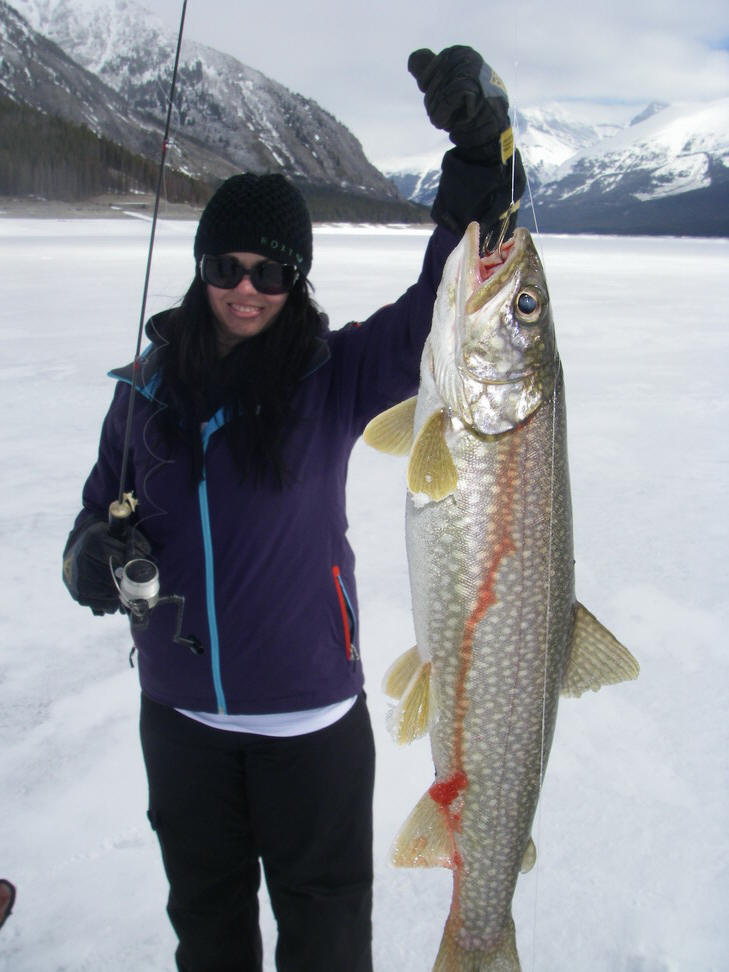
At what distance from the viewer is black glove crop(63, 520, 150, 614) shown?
6.10 feet

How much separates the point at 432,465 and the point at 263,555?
0.50 m

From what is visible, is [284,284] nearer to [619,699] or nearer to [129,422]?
[129,422]

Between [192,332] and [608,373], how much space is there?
778 centimetres

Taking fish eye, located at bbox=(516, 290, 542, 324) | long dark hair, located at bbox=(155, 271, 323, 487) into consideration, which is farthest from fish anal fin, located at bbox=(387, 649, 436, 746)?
fish eye, located at bbox=(516, 290, 542, 324)

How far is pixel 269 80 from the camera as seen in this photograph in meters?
185

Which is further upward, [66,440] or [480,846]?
[480,846]

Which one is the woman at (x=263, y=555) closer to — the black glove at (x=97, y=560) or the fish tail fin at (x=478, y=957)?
the black glove at (x=97, y=560)

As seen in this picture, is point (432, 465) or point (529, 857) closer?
point (432, 465)

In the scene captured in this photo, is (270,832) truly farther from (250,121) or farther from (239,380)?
(250,121)

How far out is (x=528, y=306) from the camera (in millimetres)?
1699

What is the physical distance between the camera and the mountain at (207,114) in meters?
124

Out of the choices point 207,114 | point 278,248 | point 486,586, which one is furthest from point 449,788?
point 207,114

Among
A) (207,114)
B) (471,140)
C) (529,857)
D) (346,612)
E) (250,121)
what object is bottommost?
(529,857)

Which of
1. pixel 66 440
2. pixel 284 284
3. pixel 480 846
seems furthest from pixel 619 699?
pixel 66 440
